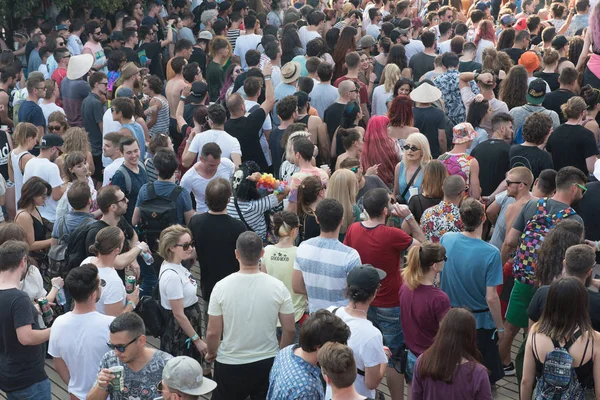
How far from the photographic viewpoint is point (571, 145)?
26.8ft

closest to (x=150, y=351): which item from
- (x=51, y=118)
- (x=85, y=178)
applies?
(x=85, y=178)

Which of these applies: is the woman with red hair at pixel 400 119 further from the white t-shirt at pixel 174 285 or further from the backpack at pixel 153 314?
the backpack at pixel 153 314

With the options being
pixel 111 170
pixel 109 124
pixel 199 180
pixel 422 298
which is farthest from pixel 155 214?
pixel 422 298

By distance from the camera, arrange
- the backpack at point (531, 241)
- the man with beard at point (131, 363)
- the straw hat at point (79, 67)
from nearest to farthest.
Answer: the man with beard at point (131, 363)
the backpack at point (531, 241)
the straw hat at point (79, 67)

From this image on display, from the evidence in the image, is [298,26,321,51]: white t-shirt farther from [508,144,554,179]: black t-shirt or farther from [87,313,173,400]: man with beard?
[87,313,173,400]: man with beard

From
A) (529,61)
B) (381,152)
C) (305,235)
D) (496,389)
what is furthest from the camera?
(529,61)

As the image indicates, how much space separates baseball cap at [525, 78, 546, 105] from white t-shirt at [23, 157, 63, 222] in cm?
505

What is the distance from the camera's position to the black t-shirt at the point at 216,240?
6.38 meters

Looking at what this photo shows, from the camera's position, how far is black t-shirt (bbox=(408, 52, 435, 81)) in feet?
37.3

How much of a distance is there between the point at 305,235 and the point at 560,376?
2.52 metres

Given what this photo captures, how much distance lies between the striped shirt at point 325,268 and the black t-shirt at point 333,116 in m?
3.54

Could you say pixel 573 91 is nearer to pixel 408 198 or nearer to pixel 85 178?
pixel 408 198

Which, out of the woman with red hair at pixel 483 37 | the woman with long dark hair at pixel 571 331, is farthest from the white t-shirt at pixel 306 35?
the woman with long dark hair at pixel 571 331

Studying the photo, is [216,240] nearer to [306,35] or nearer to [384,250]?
[384,250]
